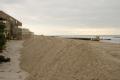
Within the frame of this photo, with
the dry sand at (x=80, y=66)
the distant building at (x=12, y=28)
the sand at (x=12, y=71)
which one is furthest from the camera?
the distant building at (x=12, y=28)

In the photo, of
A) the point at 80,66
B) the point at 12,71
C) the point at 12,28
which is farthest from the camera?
the point at 12,28

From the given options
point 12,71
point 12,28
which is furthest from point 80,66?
point 12,28

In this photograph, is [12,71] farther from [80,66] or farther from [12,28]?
[12,28]

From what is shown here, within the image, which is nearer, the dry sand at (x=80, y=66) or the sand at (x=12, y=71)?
the dry sand at (x=80, y=66)

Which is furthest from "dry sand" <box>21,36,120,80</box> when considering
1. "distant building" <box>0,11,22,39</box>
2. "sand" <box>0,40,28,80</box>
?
"distant building" <box>0,11,22,39</box>

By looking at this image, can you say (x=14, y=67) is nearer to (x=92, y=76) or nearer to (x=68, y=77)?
(x=68, y=77)

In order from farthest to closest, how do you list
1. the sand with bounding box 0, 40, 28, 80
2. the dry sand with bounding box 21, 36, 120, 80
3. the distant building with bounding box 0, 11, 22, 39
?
the distant building with bounding box 0, 11, 22, 39 < the sand with bounding box 0, 40, 28, 80 < the dry sand with bounding box 21, 36, 120, 80

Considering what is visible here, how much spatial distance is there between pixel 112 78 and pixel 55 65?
233 inches

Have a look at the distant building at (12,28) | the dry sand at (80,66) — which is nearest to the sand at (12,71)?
the dry sand at (80,66)

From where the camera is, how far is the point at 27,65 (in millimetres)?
22641

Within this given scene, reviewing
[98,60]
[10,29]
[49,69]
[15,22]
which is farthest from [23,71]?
[15,22]

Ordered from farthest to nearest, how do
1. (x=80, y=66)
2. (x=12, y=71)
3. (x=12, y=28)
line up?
1. (x=12, y=28)
2. (x=12, y=71)
3. (x=80, y=66)

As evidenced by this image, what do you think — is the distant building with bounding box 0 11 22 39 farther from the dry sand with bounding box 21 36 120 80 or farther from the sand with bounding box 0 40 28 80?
the dry sand with bounding box 21 36 120 80

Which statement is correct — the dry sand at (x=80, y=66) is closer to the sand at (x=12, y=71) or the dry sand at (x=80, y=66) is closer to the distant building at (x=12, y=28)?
the sand at (x=12, y=71)
